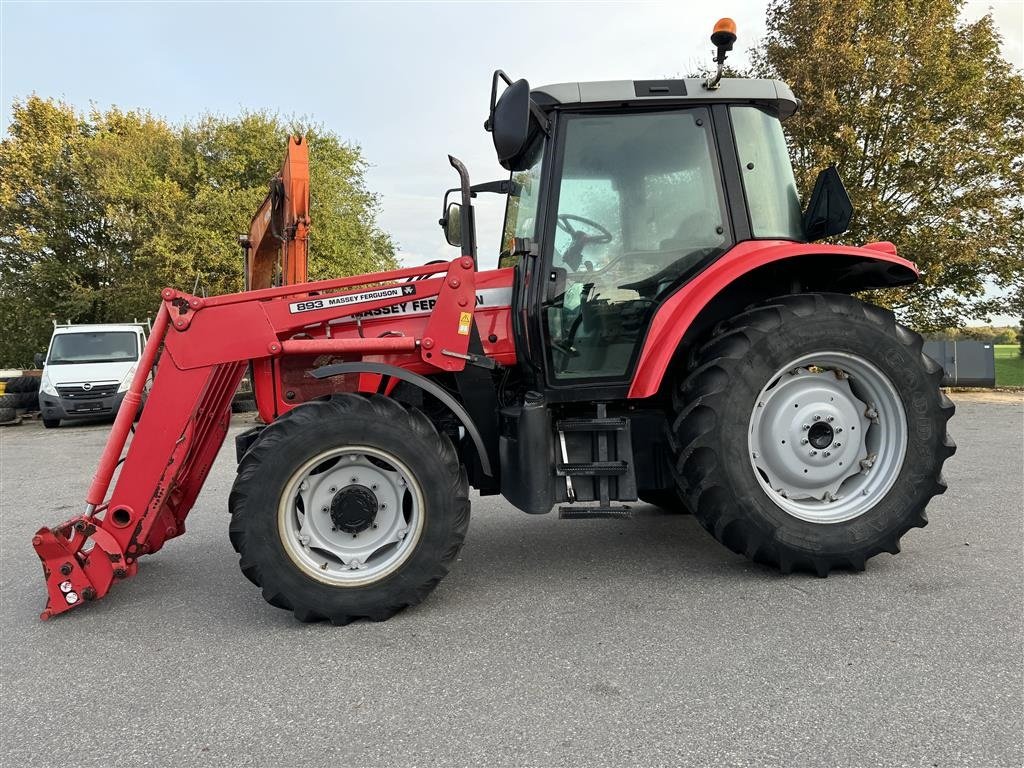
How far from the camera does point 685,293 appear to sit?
11.1 feet

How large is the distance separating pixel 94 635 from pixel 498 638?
1825mm

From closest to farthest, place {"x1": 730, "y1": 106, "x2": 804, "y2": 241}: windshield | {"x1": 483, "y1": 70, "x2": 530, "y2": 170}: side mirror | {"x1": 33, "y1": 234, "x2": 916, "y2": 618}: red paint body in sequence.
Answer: {"x1": 483, "y1": 70, "x2": 530, "y2": 170}: side mirror < {"x1": 33, "y1": 234, "x2": 916, "y2": 618}: red paint body < {"x1": 730, "y1": 106, "x2": 804, "y2": 241}: windshield

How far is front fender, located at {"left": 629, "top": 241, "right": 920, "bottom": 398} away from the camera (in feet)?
10.9

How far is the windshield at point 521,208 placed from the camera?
360 centimetres

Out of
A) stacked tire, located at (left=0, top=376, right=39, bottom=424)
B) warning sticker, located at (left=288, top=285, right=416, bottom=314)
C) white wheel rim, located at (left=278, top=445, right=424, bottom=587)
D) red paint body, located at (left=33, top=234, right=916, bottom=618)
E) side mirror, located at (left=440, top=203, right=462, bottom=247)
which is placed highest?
stacked tire, located at (left=0, top=376, right=39, bottom=424)

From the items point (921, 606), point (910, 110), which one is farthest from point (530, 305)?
point (910, 110)

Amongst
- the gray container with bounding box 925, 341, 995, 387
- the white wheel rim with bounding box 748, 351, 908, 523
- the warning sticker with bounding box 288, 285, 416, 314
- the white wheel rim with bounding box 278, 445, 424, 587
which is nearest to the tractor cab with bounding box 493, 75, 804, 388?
the warning sticker with bounding box 288, 285, 416, 314

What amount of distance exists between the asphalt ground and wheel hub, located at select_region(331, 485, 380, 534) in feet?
1.53

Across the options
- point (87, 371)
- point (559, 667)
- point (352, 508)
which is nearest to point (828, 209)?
point (559, 667)

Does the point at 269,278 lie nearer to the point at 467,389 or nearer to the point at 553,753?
Answer: the point at 467,389

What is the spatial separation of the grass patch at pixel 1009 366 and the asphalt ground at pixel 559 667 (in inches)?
655

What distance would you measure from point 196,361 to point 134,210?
790 inches

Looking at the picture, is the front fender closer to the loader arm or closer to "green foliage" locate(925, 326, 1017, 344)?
the loader arm

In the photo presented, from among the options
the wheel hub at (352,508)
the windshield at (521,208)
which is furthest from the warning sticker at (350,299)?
the wheel hub at (352,508)
